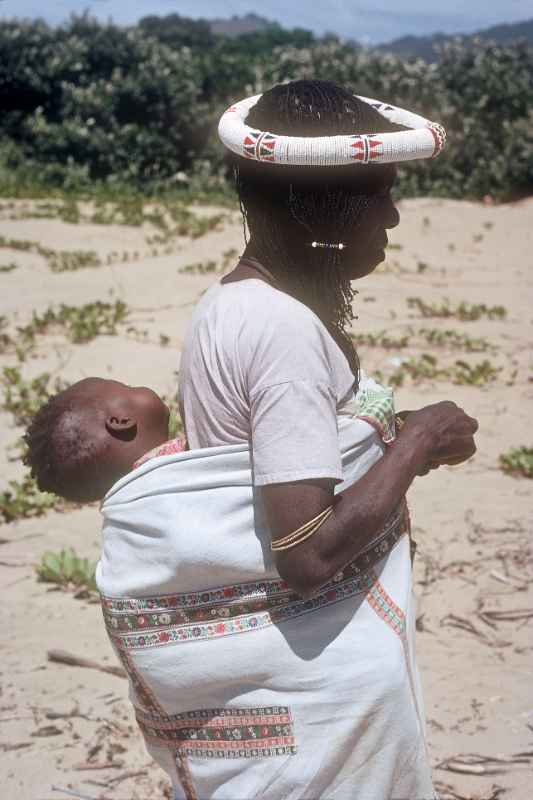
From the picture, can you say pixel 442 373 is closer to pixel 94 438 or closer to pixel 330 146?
pixel 94 438

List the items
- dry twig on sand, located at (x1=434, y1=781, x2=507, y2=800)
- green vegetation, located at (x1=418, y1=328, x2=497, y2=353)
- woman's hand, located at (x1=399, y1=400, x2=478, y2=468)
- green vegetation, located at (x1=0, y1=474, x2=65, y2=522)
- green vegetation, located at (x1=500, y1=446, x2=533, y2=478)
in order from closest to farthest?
woman's hand, located at (x1=399, y1=400, x2=478, y2=468)
dry twig on sand, located at (x1=434, y1=781, x2=507, y2=800)
green vegetation, located at (x1=0, y1=474, x2=65, y2=522)
green vegetation, located at (x1=500, y1=446, x2=533, y2=478)
green vegetation, located at (x1=418, y1=328, x2=497, y2=353)

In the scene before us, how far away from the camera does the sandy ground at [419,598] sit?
8.94 ft

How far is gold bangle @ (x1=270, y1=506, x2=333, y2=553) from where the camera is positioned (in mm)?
1479

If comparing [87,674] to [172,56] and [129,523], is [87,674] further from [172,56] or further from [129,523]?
[172,56]

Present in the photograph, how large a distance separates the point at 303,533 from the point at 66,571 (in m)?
2.33

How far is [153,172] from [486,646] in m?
13.0

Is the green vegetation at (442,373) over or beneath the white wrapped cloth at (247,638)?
beneath

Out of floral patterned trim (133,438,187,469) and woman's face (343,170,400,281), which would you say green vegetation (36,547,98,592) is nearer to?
floral patterned trim (133,438,187,469)

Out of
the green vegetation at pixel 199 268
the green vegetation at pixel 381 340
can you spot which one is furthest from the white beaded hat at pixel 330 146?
the green vegetation at pixel 199 268

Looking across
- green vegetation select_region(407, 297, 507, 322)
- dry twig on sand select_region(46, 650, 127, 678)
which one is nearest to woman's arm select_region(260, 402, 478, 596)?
dry twig on sand select_region(46, 650, 127, 678)

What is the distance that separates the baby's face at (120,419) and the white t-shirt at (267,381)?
0.92 feet

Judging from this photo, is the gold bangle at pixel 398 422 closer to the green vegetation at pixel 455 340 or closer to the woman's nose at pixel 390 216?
the woman's nose at pixel 390 216

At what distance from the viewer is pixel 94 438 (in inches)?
75.0

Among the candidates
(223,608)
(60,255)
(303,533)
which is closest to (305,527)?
(303,533)
